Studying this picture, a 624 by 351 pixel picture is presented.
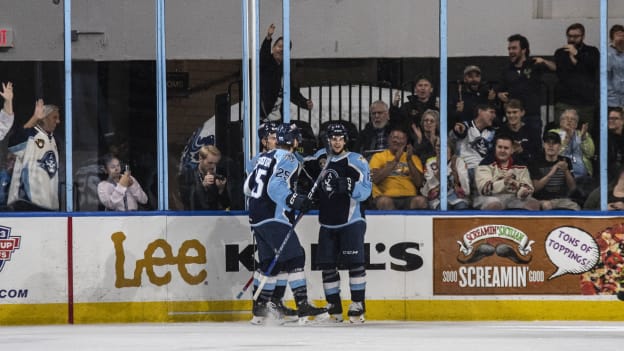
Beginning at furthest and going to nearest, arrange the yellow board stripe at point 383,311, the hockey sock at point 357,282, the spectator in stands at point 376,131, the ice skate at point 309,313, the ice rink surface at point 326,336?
1. the spectator in stands at point 376,131
2. the yellow board stripe at point 383,311
3. the hockey sock at point 357,282
4. the ice skate at point 309,313
5. the ice rink surface at point 326,336

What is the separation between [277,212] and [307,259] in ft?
2.59

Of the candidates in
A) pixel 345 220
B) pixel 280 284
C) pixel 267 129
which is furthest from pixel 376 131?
pixel 280 284

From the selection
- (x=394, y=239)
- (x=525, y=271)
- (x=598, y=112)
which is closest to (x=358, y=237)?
(x=394, y=239)

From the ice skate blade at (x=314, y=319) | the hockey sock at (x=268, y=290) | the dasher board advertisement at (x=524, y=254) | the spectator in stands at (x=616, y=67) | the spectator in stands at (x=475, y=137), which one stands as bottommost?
the ice skate blade at (x=314, y=319)

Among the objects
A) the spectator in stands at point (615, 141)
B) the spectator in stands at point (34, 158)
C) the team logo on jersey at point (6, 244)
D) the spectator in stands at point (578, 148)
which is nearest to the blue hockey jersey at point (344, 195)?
the spectator in stands at point (578, 148)

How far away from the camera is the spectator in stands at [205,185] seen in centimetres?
1385

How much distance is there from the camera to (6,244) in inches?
539

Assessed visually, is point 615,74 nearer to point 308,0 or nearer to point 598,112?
point 598,112

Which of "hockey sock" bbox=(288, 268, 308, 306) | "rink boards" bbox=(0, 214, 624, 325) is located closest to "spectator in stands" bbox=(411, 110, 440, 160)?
"rink boards" bbox=(0, 214, 624, 325)

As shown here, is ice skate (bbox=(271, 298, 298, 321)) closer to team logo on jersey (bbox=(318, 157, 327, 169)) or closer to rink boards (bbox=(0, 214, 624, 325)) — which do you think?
rink boards (bbox=(0, 214, 624, 325))

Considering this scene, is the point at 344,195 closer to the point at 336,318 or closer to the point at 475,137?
the point at 336,318

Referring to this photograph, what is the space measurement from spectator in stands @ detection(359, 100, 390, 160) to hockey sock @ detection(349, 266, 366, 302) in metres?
1.07

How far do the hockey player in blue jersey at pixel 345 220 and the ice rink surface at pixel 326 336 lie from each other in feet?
1.34

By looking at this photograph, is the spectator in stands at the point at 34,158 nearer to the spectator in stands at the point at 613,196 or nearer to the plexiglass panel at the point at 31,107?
the plexiglass panel at the point at 31,107
